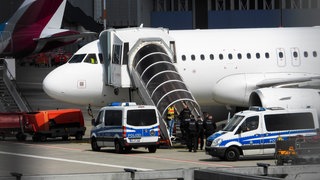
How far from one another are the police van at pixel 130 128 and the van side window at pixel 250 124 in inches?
136

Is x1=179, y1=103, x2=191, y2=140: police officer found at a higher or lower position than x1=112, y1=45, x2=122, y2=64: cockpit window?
lower

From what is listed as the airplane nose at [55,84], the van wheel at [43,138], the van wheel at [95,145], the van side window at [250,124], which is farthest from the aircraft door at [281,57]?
the van wheel at [43,138]

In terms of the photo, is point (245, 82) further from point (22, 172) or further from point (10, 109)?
point (22, 172)

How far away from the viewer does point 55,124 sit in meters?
32.5

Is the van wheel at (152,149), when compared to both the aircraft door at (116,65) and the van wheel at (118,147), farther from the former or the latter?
the aircraft door at (116,65)

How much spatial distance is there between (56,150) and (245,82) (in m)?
7.49

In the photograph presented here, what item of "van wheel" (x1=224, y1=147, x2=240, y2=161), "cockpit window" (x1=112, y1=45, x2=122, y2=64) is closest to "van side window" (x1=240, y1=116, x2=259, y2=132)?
"van wheel" (x1=224, y1=147, x2=240, y2=161)

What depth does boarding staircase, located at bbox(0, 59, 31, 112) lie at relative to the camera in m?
35.0

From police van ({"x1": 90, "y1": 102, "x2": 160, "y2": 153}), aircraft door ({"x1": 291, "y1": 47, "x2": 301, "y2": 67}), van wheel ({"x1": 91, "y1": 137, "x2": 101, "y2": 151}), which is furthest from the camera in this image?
aircraft door ({"x1": 291, "y1": 47, "x2": 301, "y2": 67})

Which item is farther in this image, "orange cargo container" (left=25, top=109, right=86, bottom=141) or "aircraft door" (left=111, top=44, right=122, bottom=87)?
"orange cargo container" (left=25, top=109, right=86, bottom=141)

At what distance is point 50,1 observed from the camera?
17.5ft

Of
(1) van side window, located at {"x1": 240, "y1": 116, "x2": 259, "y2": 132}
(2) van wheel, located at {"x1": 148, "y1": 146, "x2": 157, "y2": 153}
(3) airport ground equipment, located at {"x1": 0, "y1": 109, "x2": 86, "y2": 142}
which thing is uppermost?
(3) airport ground equipment, located at {"x1": 0, "y1": 109, "x2": 86, "y2": 142}

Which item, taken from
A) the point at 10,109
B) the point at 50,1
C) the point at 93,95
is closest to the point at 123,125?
the point at 93,95

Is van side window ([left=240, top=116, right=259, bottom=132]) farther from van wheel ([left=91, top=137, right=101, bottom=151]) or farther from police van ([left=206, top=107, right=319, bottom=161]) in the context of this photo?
van wheel ([left=91, top=137, right=101, bottom=151])
